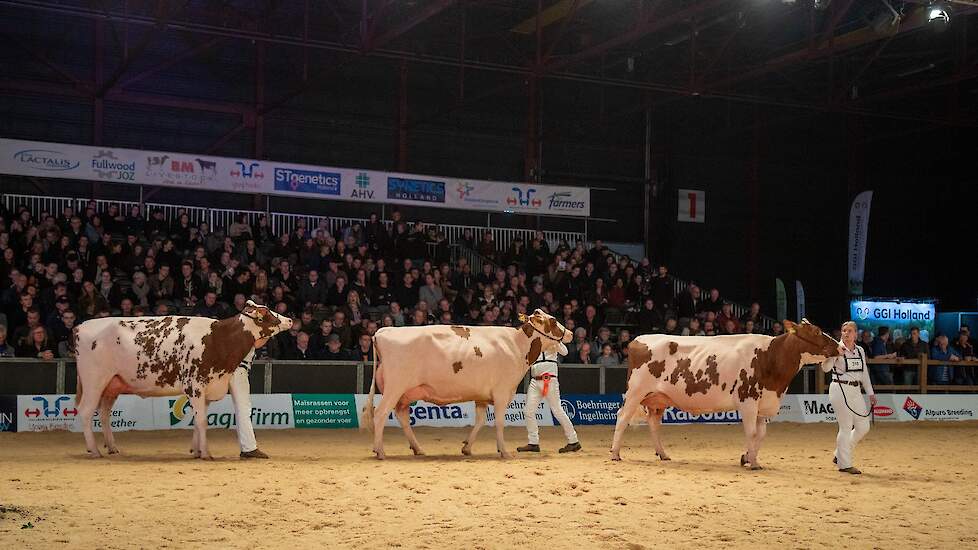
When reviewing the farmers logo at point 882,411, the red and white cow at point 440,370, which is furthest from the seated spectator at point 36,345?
the farmers logo at point 882,411

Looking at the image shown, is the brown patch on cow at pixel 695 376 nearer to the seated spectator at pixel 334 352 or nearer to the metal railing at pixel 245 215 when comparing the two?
the seated spectator at pixel 334 352

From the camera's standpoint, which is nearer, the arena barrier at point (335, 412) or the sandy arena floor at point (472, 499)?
the sandy arena floor at point (472, 499)

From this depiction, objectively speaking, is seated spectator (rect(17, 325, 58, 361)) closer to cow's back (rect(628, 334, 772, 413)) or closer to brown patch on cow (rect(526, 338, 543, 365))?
brown patch on cow (rect(526, 338, 543, 365))

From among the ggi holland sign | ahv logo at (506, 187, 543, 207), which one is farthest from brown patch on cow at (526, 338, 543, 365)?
the ggi holland sign

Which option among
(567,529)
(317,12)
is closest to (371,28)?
(317,12)

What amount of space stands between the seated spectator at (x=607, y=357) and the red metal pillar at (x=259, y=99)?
13.4 m

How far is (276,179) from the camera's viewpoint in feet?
85.3

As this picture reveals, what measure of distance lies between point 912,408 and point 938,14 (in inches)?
326

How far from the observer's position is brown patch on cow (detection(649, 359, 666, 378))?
14.0m

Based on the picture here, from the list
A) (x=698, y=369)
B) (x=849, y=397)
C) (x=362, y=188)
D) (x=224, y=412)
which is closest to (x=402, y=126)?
(x=362, y=188)

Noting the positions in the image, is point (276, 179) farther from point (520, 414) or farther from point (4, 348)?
point (4, 348)

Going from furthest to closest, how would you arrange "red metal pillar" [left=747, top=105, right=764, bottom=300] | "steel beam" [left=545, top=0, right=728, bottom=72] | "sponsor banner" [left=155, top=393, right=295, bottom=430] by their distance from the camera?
1. "red metal pillar" [left=747, top=105, right=764, bottom=300]
2. "steel beam" [left=545, top=0, right=728, bottom=72]
3. "sponsor banner" [left=155, top=393, right=295, bottom=430]

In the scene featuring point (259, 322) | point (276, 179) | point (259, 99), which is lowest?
point (259, 322)

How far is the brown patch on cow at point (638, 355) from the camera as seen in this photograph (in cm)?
1411
